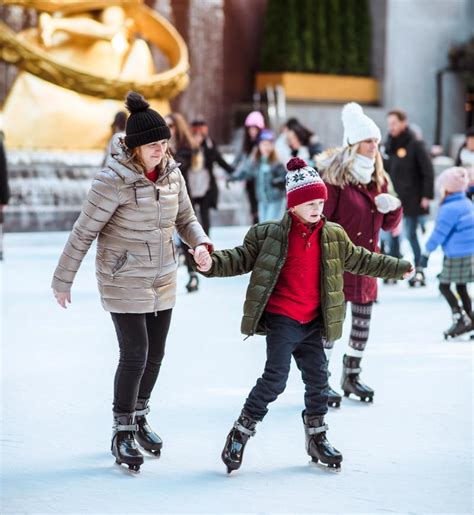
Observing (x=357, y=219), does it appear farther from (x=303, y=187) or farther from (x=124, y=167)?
(x=124, y=167)

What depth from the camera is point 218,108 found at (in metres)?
17.4

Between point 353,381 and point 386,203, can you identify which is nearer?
point 386,203

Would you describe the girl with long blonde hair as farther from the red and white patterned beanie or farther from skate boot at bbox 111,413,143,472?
skate boot at bbox 111,413,143,472

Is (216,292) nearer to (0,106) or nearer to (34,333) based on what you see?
A: (34,333)

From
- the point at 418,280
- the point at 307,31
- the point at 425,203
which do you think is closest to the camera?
the point at 418,280

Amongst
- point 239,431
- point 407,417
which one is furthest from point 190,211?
point 407,417

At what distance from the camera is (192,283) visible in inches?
325

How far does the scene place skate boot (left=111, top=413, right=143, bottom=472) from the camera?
3756 mm

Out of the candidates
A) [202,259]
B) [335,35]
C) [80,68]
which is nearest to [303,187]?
[202,259]

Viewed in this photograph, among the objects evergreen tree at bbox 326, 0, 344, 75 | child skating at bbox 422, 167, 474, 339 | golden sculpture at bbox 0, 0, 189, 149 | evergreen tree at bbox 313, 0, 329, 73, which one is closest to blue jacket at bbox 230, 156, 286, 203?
child skating at bbox 422, 167, 474, 339

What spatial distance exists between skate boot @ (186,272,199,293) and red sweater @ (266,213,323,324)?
4378mm

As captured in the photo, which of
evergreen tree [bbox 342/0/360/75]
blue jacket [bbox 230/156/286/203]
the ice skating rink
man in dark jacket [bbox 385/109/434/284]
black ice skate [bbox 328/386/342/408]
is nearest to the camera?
the ice skating rink

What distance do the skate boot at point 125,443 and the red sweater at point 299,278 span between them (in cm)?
64

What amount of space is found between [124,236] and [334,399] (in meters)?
1.42
